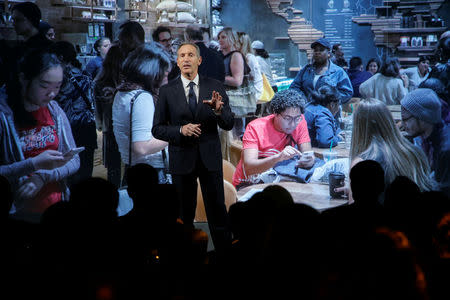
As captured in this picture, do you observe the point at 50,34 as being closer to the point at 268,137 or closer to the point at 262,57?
the point at 268,137

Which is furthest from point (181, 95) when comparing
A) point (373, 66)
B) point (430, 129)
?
point (373, 66)

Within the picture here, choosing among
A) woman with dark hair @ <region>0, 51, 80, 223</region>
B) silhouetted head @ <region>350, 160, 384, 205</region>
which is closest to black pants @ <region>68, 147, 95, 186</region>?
woman with dark hair @ <region>0, 51, 80, 223</region>

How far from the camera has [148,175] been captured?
6.99 feet

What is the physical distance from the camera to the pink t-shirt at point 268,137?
409 centimetres

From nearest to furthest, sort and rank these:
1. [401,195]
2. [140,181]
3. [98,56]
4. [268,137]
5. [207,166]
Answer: [401,195], [140,181], [207,166], [268,137], [98,56]

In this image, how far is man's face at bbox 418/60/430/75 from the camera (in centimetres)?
492

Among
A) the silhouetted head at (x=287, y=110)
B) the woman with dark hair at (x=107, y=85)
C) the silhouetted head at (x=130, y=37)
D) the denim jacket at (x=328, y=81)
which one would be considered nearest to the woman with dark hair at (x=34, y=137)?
the woman with dark hair at (x=107, y=85)

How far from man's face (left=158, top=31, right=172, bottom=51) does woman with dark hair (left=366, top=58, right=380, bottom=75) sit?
1.97 metres

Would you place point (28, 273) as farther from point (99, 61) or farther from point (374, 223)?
point (99, 61)

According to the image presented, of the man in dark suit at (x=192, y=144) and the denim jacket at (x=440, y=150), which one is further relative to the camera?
the denim jacket at (x=440, y=150)

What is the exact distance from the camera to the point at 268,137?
4.18 m

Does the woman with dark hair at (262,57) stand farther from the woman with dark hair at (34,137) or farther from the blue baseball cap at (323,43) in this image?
the woman with dark hair at (34,137)

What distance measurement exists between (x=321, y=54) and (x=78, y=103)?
2291 mm

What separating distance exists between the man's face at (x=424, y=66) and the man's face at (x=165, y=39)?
7.93 ft
